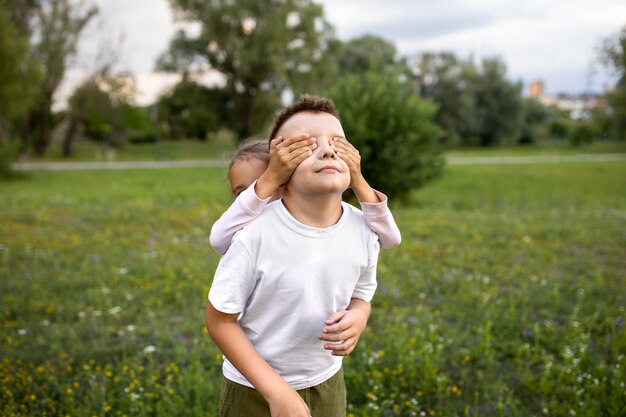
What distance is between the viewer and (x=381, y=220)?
5.53 ft

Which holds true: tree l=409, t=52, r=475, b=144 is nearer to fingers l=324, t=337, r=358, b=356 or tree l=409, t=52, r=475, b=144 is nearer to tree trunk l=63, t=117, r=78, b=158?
tree trunk l=63, t=117, r=78, b=158

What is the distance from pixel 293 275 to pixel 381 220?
1.16 feet

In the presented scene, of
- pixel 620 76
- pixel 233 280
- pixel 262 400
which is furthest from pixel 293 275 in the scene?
A: pixel 620 76

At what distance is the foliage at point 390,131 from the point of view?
12.5 metres

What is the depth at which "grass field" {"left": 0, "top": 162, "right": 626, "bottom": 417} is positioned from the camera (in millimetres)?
3436

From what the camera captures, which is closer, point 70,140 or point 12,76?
point 12,76

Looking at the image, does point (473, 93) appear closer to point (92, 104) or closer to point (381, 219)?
point (92, 104)

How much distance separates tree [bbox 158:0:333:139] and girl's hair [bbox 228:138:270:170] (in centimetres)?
3384

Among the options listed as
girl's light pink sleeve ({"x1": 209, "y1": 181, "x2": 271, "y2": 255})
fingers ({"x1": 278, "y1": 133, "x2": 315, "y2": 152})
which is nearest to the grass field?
girl's light pink sleeve ({"x1": 209, "y1": 181, "x2": 271, "y2": 255})

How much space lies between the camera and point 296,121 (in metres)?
1.58

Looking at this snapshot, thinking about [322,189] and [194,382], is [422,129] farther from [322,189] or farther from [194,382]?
[322,189]

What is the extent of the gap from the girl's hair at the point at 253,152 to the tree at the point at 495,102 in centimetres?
5655

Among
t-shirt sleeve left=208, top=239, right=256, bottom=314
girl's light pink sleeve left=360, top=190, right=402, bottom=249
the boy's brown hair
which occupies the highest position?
the boy's brown hair

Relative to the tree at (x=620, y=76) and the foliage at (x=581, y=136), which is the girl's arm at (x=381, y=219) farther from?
the foliage at (x=581, y=136)
